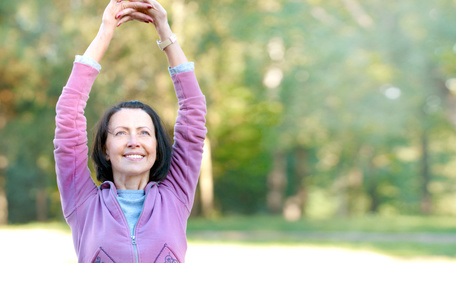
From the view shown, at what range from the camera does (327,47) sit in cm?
799

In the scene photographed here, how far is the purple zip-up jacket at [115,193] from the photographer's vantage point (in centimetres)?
115

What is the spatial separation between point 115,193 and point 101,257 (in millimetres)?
115

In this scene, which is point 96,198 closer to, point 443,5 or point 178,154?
point 178,154

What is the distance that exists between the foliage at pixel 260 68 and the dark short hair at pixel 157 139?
496cm

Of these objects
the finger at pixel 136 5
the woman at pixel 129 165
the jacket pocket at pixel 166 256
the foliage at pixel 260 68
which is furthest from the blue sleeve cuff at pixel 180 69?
the foliage at pixel 260 68

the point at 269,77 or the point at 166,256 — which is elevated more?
the point at 269,77

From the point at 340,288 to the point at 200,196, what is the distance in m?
11.0

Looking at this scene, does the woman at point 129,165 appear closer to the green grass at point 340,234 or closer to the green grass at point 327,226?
the green grass at point 340,234

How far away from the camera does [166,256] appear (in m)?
1.15

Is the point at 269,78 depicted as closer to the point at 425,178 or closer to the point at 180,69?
the point at 425,178

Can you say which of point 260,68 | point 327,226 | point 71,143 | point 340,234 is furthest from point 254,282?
point 260,68

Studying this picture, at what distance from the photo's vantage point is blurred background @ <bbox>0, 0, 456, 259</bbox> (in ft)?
23.6

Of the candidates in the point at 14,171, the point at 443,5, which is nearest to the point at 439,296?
the point at 443,5

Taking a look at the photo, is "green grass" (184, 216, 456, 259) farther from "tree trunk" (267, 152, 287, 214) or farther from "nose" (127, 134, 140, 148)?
"nose" (127, 134, 140, 148)
